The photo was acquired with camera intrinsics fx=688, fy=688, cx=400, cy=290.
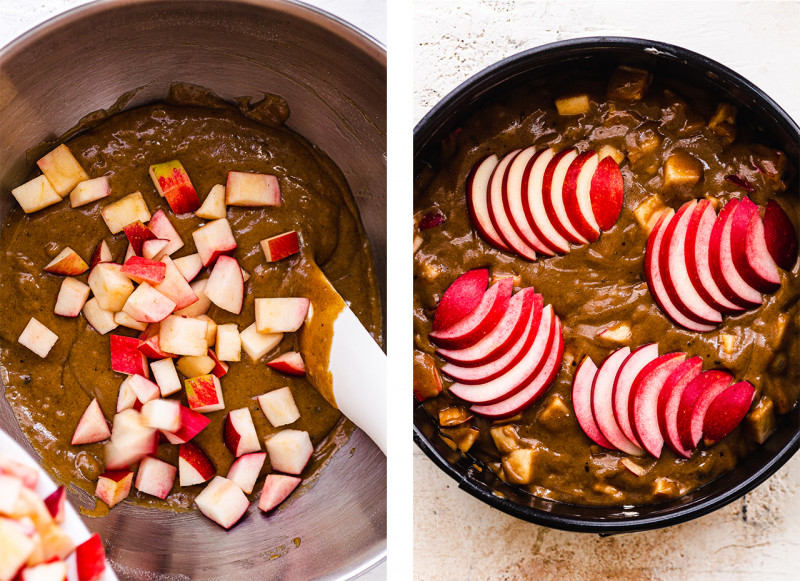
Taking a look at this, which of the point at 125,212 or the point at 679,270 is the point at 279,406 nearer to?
the point at 125,212

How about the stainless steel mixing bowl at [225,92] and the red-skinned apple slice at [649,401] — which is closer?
the stainless steel mixing bowl at [225,92]

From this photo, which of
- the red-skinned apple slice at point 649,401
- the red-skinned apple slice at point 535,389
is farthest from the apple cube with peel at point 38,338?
the red-skinned apple slice at point 649,401

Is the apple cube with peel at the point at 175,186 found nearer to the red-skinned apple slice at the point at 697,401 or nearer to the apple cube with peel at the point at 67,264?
the apple cube with peel at the point at 67,264

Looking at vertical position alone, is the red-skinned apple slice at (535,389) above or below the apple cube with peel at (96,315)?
below

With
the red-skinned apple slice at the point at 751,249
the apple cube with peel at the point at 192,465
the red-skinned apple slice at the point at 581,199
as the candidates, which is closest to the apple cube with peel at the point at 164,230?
the apple cube with peel at the point at 192,465

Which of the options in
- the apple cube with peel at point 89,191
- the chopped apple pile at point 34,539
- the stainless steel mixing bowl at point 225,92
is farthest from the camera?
the apple cube with peel at point 89,191

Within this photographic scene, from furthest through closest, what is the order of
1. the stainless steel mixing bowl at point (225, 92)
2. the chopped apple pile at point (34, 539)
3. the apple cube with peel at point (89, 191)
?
the apple cube with peel at point (89, 191) → the stainless steel mixing bowl at point (225, 92) → the chopped apple pile at point (34, 539)

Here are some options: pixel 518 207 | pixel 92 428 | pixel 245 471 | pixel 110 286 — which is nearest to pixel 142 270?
pixel 110 286

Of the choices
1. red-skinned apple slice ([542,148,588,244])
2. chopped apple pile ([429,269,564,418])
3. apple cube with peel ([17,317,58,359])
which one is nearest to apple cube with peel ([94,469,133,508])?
apple cube with peel ([17,317,58,359])
